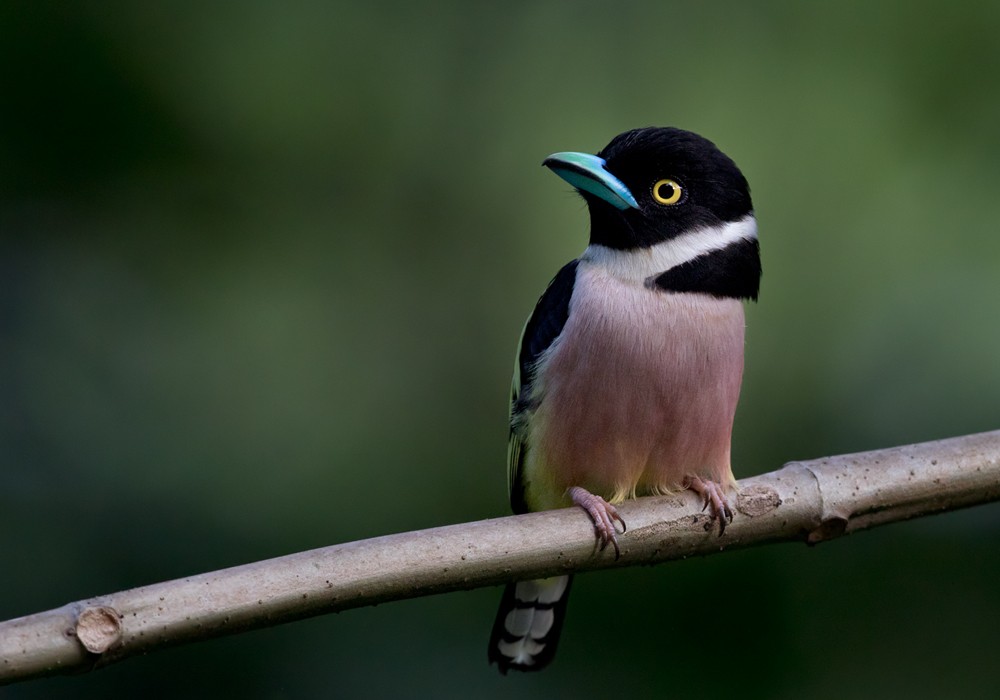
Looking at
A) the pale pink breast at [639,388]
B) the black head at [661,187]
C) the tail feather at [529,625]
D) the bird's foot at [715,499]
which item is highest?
the black head at [661,187]

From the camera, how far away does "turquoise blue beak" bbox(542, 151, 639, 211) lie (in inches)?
158

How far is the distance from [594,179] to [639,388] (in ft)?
2.56

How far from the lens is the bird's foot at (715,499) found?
12.1 feet

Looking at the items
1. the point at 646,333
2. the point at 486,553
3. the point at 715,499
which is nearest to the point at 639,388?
the point at 646,333

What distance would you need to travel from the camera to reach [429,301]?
22.1 feet

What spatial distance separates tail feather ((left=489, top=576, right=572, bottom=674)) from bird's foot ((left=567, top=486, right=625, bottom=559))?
1077 millimetres

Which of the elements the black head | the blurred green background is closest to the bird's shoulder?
the black head

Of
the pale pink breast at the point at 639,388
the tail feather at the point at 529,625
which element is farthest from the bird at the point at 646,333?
the tail feather at the point at 529,625

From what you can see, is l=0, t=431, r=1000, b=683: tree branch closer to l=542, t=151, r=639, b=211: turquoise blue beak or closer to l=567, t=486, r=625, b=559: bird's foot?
l=567, t=486, r=625, b=559: bird's foot

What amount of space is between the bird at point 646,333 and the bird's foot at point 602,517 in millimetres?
79

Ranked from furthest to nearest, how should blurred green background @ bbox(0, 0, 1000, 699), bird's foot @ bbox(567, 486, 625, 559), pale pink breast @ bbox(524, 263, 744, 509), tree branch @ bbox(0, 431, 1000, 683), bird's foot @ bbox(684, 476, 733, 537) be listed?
blurred green background @ bbox(0, 0, 1000, 699) < pale pink breast @ bbox(524, 263, 744, 509) < bird's foot @ bbox(684, 476, 733, 537) < bird's foot @ bbox(567, 486, 625, 559) < tree branch @ bbox(0, 431, 1000, 683)

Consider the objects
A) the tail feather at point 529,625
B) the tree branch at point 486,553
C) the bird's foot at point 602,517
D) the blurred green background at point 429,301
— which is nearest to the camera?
the tree branch at point 486,553

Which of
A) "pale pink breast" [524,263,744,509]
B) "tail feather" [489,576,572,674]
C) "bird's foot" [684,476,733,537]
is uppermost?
"pale pink breast" [524,263,744,509]

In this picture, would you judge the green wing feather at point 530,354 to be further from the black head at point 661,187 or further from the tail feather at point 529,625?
the tail feather at point 529,625
